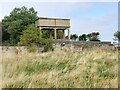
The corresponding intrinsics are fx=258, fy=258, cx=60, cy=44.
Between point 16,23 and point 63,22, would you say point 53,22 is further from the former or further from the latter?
point 16,23

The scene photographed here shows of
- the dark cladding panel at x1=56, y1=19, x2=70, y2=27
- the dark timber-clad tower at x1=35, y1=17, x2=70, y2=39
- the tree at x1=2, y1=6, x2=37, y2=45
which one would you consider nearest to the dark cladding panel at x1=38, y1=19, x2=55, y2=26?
the dark timber-clad tower at x1=35, y1=17, x2=70, y2=39

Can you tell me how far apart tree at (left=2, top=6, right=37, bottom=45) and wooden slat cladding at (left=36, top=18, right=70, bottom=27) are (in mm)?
4810

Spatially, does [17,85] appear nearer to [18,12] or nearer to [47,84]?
[47,84]

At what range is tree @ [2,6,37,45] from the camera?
1414 inches

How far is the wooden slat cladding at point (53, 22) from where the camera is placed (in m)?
31.1

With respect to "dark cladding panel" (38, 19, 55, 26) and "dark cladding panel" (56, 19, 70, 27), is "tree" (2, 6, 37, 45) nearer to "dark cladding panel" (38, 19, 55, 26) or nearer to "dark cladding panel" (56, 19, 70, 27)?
"dark cladding panel" (38, 19, 55, 26)

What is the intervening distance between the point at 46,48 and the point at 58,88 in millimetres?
13166

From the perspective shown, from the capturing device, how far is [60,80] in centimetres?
495

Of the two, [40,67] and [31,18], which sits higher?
[31,18]

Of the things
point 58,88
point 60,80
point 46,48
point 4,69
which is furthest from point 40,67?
point 46,48

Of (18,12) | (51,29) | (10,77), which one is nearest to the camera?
(10,77)

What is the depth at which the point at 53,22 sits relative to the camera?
31.7 m

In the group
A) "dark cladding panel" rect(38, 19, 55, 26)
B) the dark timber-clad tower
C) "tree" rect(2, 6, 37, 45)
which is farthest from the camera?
"tree" rect(2, 6, 37, 45)

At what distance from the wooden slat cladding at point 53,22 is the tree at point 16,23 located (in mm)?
4810
